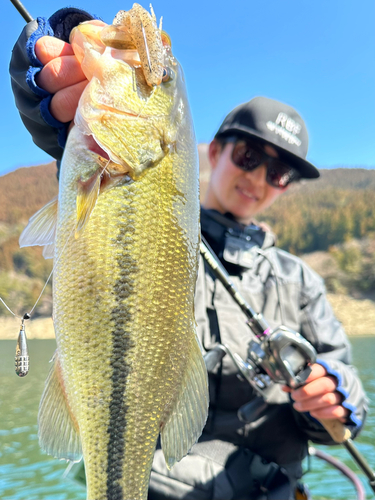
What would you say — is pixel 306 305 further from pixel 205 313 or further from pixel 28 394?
pixel 28 394

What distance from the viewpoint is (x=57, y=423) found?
129 cm

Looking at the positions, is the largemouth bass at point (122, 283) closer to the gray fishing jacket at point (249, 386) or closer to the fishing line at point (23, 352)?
the fishing line at point (23, 352)

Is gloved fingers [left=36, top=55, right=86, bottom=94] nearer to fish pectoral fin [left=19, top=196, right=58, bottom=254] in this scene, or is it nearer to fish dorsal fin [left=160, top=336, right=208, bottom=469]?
fish pectoral fin [left=19, top=196, right=58, bottom=254]

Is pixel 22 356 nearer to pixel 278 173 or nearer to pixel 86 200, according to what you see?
pixel 86 200

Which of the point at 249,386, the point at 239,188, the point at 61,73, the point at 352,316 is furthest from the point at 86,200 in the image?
the point at 352,316

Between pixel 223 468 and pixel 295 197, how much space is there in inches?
3698

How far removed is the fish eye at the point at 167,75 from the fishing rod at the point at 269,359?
4.17 ft

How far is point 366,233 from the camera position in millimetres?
73000

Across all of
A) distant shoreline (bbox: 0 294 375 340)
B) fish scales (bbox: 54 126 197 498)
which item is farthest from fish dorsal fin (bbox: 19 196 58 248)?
distant shoreline (bbox: 0 294 375 340)

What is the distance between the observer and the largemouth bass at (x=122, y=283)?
4.09 ft

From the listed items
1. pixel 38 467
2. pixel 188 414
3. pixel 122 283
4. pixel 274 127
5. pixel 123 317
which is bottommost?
pixel 38 467

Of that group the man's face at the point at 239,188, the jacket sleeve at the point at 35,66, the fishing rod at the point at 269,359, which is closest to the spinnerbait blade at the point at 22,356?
the jacket sleeve at the point at 35,66

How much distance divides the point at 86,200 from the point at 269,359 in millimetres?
1729

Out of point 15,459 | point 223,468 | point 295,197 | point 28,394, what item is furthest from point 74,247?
point 295,197
